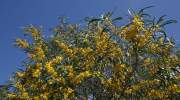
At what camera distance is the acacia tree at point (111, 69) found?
9141 mm

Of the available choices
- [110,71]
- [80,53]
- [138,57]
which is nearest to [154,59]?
[138,57]

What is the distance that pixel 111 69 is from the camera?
32.6 feet

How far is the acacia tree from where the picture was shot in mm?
9141

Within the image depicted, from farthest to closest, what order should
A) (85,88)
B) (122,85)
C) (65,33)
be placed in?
(65,33), (85,88), (122,85)

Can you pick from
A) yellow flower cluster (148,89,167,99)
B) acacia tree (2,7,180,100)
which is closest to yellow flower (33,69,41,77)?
acacia tree (2,7,180,100)

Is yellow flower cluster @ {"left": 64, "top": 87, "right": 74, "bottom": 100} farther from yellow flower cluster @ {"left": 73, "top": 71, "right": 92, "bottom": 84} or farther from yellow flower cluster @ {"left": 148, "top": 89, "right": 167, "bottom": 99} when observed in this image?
yellow flower cluster @ {"left": 148, "top": 89, "right": 167, "bottom": 99}

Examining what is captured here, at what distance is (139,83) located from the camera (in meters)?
9.38

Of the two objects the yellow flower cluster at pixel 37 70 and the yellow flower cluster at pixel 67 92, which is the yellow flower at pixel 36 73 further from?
the yellow flower cluster at pixel 67 92

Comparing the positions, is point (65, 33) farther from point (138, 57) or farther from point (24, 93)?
point (24, 93)

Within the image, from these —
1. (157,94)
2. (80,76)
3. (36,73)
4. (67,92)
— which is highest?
(36,73)

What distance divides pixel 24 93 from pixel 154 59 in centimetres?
318

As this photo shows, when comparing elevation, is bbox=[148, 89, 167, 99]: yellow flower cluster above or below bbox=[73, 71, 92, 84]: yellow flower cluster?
below

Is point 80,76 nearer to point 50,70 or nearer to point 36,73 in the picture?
point 50,70

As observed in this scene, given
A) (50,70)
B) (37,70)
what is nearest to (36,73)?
(37,70)
